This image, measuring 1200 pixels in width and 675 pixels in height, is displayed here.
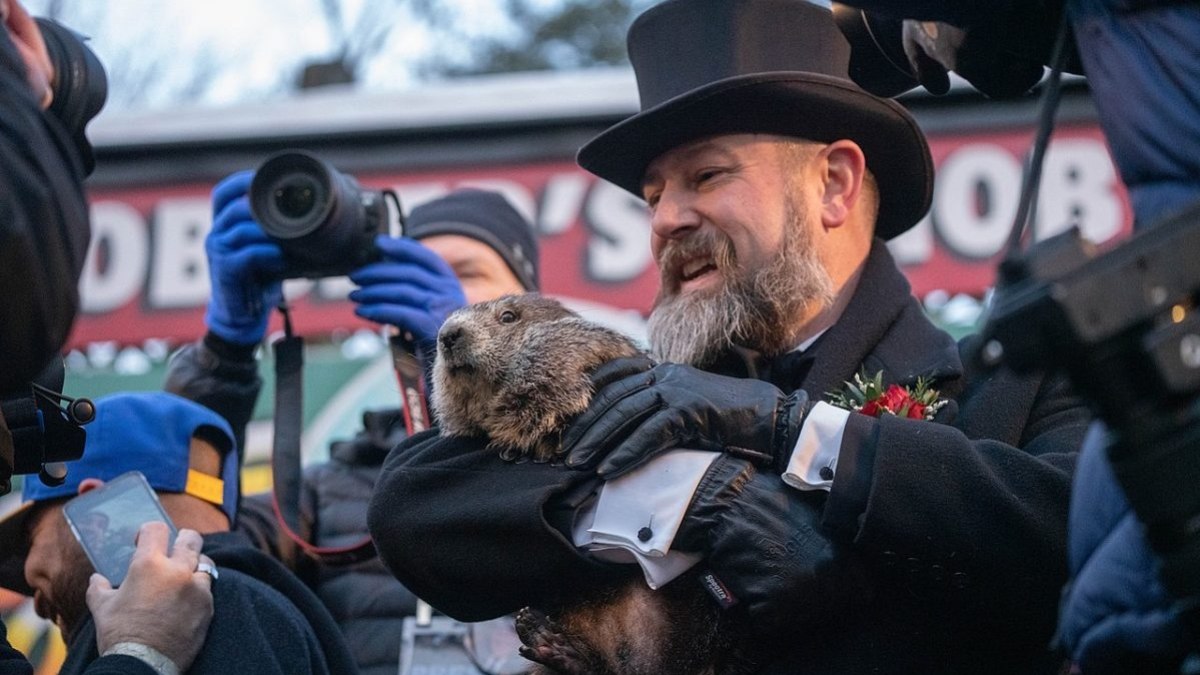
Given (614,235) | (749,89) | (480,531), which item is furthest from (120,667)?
(614,235)

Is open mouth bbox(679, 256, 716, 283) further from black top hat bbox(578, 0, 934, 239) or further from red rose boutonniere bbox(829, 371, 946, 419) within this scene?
red rose boutonniere bbox(829, 371, 946, 419)

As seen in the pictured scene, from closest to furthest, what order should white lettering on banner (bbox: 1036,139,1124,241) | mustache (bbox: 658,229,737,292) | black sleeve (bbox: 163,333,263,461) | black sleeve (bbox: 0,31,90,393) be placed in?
black sleeve (bbox: 0,31,90,393)
mustache (bbox: 658,229,737,292)
black sleeve (bbox: 163,333,263,461)
white lettering on banner (bbox: 1036,139,1124,241)

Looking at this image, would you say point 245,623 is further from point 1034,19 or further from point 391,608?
point 1034,19

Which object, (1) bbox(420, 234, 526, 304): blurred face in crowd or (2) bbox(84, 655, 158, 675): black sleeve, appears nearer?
(2) bbox(84, 655, 158, 675): black sleeve

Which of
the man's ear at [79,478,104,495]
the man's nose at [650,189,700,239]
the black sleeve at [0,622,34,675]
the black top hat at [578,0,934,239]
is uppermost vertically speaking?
the black top hat at [578,0,934,239]

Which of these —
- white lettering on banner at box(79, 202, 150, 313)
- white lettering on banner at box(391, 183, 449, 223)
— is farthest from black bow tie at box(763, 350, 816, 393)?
white lettering on banner at box(79, 202, 150, 313)

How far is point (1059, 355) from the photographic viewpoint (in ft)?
5.29

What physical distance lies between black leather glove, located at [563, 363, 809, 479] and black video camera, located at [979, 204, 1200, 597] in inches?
36.9

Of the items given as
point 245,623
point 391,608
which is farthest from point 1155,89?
point 391,608

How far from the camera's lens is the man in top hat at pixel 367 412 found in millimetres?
3766

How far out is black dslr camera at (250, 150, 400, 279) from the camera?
372 centimetres

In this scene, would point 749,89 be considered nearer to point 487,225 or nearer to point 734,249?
point 734,249

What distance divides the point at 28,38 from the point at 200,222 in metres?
5.74

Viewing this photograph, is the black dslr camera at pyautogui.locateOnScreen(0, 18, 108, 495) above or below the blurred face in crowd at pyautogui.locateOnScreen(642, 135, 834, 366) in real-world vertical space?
above
